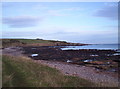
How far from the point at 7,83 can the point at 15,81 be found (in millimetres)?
626

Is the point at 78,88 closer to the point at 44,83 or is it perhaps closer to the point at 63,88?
the point at 63,88

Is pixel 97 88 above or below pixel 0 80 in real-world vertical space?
below

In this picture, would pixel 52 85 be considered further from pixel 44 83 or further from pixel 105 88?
pixel 105 88

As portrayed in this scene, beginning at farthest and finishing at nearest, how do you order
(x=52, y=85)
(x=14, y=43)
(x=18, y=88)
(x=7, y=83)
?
(x=14, y=43) < (x=52, y=85) < (x=7, y=83) < (x=18, y=88)

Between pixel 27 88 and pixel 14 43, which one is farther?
pixel 14 43

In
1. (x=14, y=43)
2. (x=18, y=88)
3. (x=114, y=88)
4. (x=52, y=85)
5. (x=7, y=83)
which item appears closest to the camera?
(x=18, y=88)

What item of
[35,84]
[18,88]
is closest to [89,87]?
[35,84]

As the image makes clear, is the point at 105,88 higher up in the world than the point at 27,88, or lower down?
lower down

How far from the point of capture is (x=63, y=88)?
1085cm

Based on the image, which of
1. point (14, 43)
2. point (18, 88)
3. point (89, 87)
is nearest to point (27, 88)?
point (18, 88)

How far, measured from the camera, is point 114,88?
11.8 meters

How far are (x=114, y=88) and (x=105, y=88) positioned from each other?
39.9 inches

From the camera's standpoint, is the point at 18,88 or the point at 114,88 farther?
the point at 114,88

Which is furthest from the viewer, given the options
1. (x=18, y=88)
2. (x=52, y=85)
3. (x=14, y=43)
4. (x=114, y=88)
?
(x=14, y=43)
